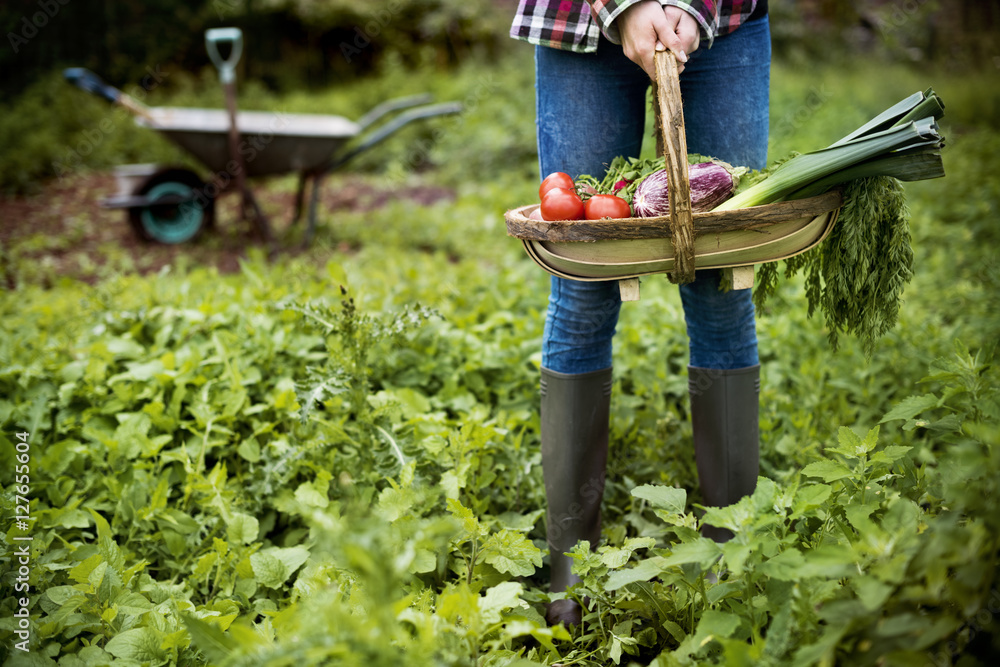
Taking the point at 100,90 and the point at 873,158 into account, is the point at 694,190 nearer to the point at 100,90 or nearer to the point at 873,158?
the point at 873,158

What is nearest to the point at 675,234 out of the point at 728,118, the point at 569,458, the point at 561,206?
the point at 561,206

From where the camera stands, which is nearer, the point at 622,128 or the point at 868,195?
the point at 868,195

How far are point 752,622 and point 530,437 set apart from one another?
1.10 metres

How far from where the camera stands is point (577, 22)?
145cm

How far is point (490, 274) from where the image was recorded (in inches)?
143

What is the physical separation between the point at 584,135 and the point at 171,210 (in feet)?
14.9

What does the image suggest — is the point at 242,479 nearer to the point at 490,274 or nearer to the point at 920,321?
the point at 490,274

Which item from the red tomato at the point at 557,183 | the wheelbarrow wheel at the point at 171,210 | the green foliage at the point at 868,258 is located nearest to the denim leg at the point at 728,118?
the green foliage at the point at 868,258

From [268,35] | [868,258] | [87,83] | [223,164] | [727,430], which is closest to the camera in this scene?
[868,258]

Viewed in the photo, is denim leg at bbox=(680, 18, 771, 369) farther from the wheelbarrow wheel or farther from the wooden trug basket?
the wheelbarrow wheel

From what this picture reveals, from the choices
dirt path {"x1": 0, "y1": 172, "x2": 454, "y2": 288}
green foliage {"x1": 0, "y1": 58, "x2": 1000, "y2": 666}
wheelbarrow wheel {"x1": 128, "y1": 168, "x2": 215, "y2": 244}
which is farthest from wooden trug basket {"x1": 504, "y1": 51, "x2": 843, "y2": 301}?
wheelbarrow wheel {"x1": 128, "y1": 168, "x2": 215, "y2": 244}

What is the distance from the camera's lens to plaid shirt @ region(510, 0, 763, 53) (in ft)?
4.56

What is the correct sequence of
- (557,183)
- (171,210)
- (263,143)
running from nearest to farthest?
(557,183) < (263,143) < (171,210)

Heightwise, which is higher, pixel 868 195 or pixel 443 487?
pixel 868 195
